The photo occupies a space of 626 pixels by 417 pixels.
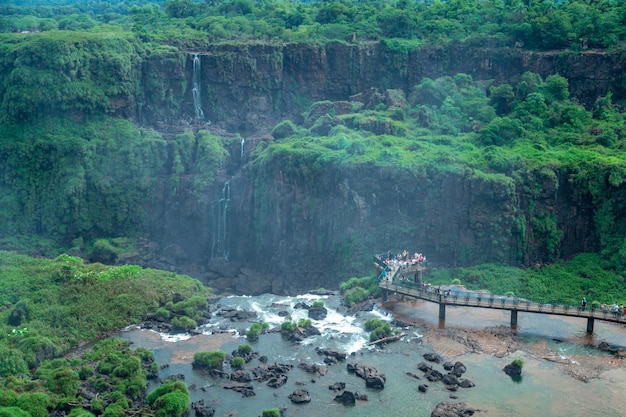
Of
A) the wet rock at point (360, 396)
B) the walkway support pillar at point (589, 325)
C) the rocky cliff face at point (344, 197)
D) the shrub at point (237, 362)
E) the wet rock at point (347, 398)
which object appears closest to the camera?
the wet rock at point (347, 398)

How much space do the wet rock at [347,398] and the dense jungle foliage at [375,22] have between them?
5542cm

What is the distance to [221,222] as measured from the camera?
9569cm

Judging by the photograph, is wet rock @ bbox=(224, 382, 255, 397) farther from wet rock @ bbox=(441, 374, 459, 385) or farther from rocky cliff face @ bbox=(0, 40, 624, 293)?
rocky cliff face @ bbox=(0, 40, 624, 293)

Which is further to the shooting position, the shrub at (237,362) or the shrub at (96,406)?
the shrub at (237,362)

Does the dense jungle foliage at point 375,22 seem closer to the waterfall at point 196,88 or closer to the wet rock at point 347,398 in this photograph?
the waterfall at point 196,88

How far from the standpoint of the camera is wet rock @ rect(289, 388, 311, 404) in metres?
59.3

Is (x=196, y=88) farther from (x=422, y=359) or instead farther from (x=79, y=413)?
(x=79, y=413)

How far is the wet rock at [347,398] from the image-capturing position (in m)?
59.2

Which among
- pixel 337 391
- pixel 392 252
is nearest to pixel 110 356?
pixel 337 391

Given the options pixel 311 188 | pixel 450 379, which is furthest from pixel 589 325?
pixel 311 188

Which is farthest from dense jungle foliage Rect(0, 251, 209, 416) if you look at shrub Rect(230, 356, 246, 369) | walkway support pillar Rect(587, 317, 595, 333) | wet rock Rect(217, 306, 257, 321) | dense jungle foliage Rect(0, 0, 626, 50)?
dense jungle foliage Rect(0, 0, 626, 50)

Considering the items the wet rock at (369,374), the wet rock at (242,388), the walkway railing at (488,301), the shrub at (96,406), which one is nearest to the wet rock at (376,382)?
the wet rock at (369,374)

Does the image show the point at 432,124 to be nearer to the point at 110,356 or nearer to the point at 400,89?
the point at 400,89

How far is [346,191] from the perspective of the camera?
286 feet
